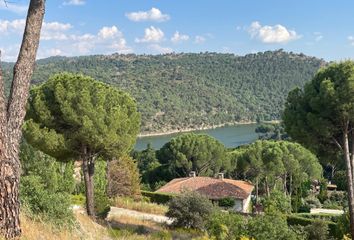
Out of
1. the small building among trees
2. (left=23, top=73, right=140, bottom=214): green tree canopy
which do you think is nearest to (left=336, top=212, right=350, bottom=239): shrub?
(left=23, top=73, right=140, bottom=214): green tree canopy

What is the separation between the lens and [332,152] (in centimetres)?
1355

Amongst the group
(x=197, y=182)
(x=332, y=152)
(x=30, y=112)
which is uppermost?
(x=30, y=112)

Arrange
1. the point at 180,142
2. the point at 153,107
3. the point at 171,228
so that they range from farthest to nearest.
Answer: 1. the point at 153,107
2. the point at 180,142
3. the point at 171,228

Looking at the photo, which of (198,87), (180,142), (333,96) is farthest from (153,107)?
(333,96)

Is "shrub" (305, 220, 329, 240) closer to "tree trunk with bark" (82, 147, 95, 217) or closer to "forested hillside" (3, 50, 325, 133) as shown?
"tree trunk with bark" (82, 147, 95, 217)

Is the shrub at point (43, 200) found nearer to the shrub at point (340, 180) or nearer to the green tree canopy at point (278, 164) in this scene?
the green tree canopy at point (278, 164)

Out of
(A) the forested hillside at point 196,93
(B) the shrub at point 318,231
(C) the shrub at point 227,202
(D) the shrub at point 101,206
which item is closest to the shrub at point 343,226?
(B) the shrub at point 318,231

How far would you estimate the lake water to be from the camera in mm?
103062

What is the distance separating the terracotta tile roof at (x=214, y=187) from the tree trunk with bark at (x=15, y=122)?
24770mm

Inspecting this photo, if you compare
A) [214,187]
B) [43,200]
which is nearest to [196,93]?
[214,187]

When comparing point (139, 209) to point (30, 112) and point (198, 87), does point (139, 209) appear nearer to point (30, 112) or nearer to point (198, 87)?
point (30, 112)

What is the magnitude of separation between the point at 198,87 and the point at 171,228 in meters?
153

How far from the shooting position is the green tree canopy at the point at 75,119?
47.5ft

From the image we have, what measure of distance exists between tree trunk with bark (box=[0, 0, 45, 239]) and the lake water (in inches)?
3550
